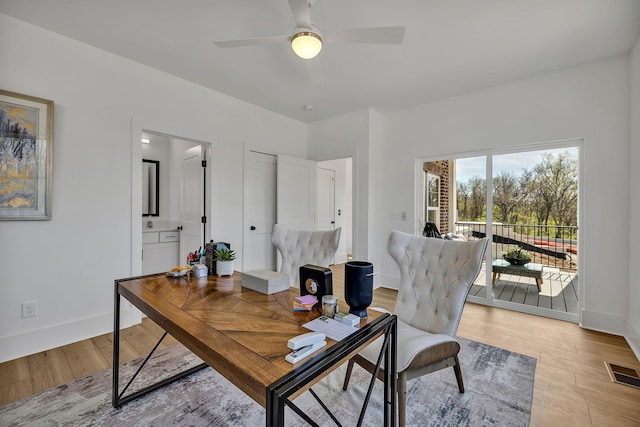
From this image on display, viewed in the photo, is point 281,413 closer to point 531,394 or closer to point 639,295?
point 531,394

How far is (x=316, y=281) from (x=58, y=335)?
8.41 feet

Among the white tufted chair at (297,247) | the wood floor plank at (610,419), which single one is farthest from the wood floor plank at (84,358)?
the wood floor plank at (610,419)

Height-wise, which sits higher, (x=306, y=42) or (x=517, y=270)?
(x=306, y=42)

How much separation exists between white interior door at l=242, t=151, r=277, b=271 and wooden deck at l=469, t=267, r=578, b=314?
2746mm

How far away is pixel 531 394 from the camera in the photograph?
1.81 m

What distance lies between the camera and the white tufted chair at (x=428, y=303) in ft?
4.58

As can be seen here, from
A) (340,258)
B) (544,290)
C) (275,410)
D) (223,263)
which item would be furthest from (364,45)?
(340,258)

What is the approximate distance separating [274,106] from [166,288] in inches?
122

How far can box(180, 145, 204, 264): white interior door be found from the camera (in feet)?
11.9

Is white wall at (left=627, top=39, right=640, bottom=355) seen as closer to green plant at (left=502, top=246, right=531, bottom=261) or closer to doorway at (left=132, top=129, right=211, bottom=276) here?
green plant at (left=502, top=246, right=531, bottom=261)

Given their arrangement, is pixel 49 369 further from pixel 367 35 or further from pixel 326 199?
pixel 326 199

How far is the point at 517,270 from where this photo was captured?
3.36m

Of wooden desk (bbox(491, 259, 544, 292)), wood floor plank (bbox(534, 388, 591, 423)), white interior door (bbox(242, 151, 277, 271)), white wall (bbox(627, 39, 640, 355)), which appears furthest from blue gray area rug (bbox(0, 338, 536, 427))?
white interior door (bbox(242, 151, 277, 271))

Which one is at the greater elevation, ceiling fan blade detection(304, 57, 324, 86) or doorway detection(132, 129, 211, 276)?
ceiling fan blade detection(304, 57, 324, 86)
